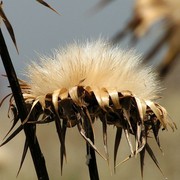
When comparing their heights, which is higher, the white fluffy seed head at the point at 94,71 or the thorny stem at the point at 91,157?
the white fluffy seed head at the point at 94,71

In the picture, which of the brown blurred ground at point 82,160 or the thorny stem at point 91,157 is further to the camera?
the brown blurred ground at point 82,160

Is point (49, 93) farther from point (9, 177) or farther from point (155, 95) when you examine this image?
point (9, 177)

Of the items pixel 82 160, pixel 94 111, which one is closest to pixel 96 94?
pixel 94 111

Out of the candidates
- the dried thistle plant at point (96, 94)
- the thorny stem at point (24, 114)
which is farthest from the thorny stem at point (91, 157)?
the thorny stem at point (24, 114)

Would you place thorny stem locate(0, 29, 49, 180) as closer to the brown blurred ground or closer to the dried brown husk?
the dried brown husk

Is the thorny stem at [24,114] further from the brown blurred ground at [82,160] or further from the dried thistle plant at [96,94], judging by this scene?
the brown blurred ground at [82,160]

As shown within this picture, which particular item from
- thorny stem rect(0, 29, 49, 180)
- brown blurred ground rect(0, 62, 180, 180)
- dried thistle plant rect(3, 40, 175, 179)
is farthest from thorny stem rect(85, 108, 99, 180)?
brown blurred ground rect(0, 62, 180, 180)

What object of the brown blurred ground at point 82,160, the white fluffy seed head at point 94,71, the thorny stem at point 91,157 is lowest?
the brown blurred ground at point 82,160

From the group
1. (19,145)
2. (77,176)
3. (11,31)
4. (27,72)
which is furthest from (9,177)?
(11,31)
